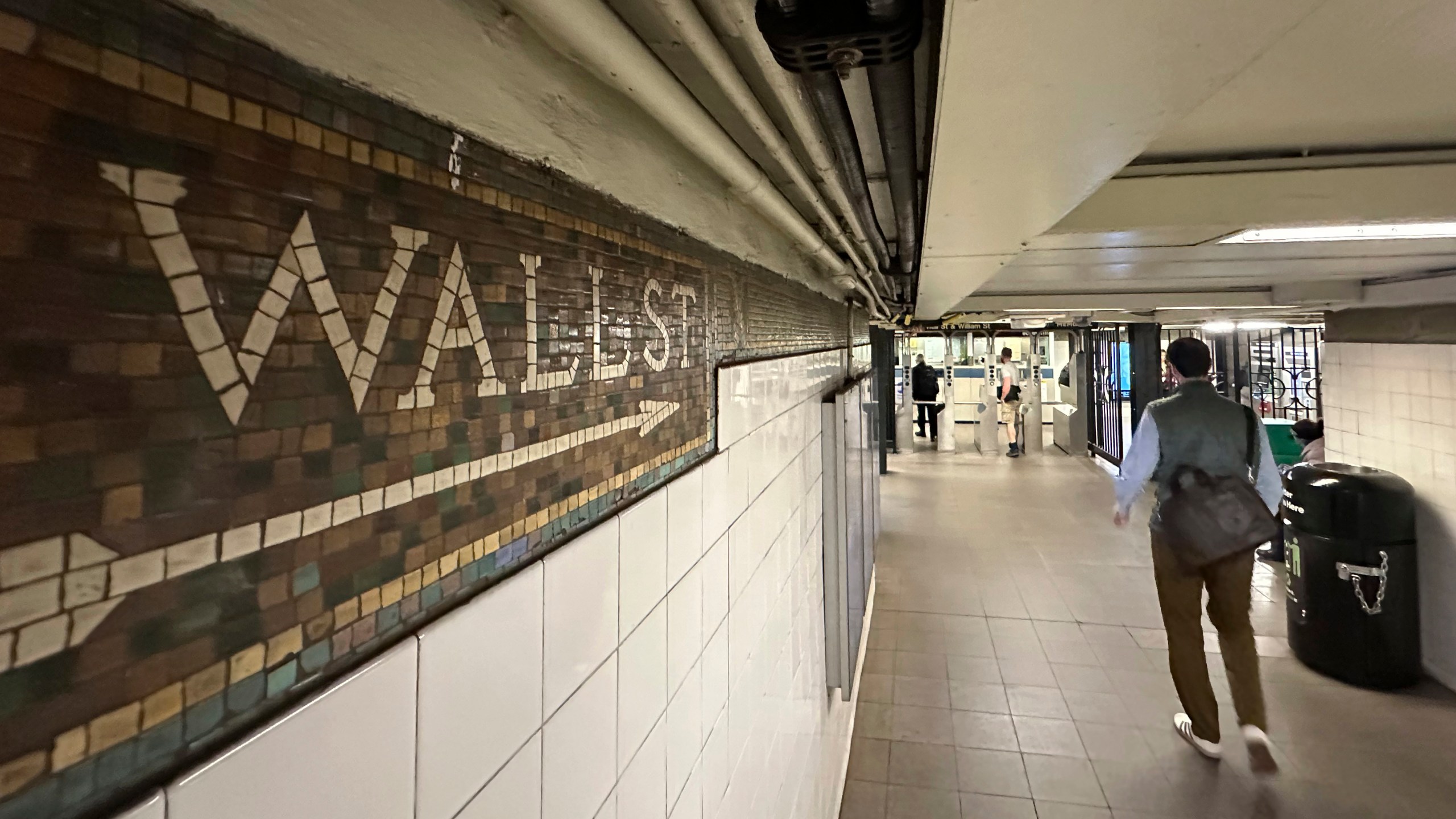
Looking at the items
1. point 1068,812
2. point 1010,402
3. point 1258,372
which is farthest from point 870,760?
point 1258,372

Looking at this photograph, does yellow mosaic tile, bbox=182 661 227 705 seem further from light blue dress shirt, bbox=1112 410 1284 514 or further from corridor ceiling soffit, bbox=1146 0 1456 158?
light blue dress shirt, bbox=1112 410 1284 514

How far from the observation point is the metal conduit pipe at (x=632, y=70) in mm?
601

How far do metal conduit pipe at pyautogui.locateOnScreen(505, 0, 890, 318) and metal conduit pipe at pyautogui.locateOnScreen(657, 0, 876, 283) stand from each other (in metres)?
0.04

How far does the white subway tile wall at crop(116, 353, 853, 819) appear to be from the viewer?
0.46 m


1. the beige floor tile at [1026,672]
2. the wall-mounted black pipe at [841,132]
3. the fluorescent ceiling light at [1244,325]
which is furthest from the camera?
the fluorescent ceiling light at [1244,325]

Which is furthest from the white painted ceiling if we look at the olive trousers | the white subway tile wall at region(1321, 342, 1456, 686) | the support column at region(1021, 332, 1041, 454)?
the support column at region(1021, 332, 1041, 454)

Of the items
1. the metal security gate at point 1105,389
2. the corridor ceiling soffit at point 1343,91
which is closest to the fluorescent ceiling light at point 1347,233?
the corridor ceiling soffit at point 1343,91

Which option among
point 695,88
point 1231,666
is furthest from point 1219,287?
point 695,88

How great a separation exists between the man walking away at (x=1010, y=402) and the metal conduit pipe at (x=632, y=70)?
1055 cm

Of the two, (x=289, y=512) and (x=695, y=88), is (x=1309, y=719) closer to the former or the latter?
(x=695, y=88)

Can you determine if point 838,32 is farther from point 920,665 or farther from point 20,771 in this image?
point 920,665

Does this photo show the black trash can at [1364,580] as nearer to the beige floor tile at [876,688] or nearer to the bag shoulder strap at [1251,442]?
the bag shoulder strap at [1251,442]

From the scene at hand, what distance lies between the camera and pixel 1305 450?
5.12 meters

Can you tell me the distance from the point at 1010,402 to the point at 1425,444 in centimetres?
723
